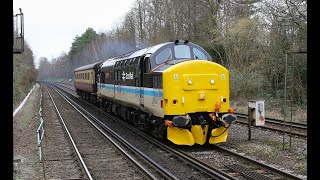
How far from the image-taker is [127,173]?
878 cm

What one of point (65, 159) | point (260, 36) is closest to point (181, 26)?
point (260, 36)

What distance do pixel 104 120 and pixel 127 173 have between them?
1150cm

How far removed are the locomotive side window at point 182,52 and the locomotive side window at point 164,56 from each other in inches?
9.5

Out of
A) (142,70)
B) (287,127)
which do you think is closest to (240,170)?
(142,70)

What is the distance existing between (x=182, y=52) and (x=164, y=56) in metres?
0.66

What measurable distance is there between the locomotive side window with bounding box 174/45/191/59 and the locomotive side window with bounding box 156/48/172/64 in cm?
24

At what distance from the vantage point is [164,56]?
12.2 m

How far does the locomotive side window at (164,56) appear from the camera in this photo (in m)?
12.1

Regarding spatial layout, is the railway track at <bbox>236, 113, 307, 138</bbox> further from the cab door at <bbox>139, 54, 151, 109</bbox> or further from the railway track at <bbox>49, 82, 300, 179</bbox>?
the cab door at <bbox>139, 54, 151, 109</bbox>

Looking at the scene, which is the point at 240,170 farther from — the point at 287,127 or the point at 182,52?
the point at 287,127

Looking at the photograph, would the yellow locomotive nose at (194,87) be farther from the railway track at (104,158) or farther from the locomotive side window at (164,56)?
→ the railway track at (104,158)

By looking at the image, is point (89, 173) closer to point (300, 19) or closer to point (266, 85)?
point (300, 19)

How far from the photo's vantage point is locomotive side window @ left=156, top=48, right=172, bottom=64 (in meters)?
12.1

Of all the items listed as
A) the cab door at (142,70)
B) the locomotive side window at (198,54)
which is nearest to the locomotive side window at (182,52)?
the locomotive side window at (198,54)
